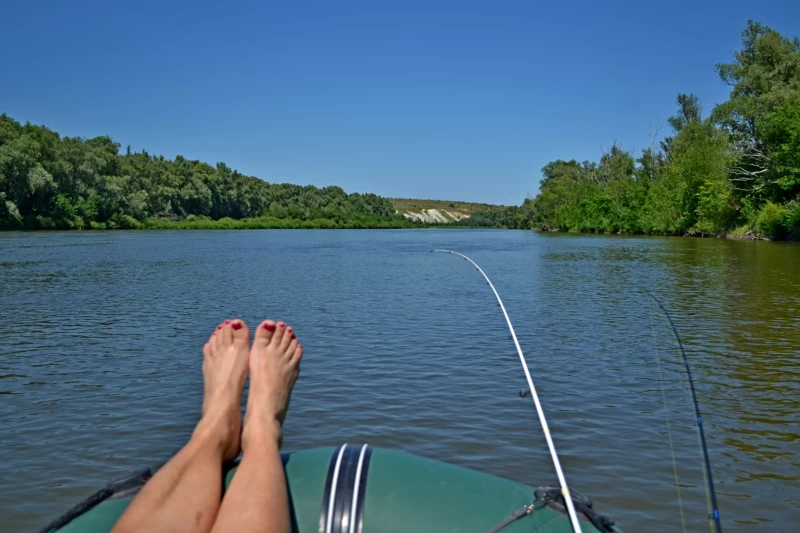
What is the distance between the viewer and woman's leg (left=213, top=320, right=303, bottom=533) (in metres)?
2.57

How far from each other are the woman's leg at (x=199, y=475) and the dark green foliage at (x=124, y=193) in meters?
69.4

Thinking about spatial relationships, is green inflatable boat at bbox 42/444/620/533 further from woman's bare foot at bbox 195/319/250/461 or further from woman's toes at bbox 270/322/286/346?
woman's toes at bbox 270/322/286/346

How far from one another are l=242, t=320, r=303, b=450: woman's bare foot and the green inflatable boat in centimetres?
20

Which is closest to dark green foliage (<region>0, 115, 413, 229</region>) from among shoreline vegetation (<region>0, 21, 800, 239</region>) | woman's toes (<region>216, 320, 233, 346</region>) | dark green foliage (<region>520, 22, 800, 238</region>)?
shoreline vegetation (<region>0, 21, 800, 239</region>)

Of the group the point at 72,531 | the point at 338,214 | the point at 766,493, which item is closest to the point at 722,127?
the point at 766,493

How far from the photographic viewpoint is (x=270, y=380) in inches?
143

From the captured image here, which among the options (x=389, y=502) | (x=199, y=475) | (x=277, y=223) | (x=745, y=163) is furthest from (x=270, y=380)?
(x=277, y=223)

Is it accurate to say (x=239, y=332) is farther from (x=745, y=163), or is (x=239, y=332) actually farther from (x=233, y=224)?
(x=233, y=224)

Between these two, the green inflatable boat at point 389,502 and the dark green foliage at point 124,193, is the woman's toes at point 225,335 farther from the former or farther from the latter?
the dark green foliage at point 124,193

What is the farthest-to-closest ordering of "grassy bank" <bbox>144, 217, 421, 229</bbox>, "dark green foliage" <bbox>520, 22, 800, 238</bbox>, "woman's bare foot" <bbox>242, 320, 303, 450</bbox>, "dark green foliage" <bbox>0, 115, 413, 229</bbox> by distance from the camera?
"grassy bank" <bbox>144, 217, 421, 229</bbox>
"dark green foliage" <bbox>0, 115, 413, 229</bbox>
"dark green foliage" <bbox>520, 22, 800, 238</bbox>
"woman's bare foot" <bbox>242, 320, 303, 450</bbox>

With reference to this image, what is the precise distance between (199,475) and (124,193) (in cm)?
8875

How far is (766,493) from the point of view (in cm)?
480

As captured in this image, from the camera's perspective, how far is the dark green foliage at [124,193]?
67250mm

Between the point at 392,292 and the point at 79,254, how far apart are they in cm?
2161
